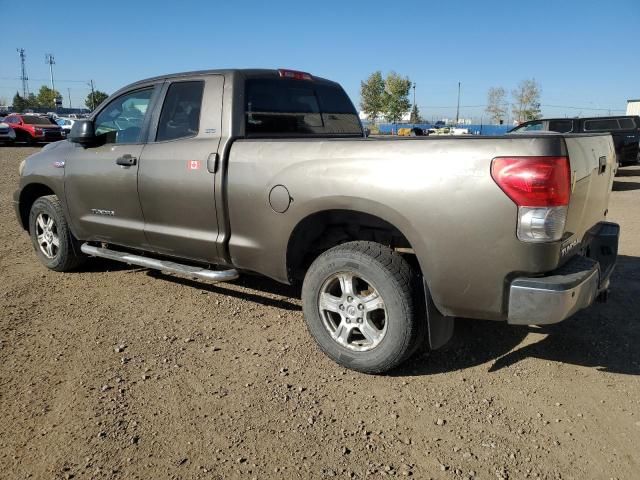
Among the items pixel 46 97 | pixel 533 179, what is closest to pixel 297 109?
pixel 533 179

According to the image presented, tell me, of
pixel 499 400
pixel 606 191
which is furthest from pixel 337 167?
pixel 606 191

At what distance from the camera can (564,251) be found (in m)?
2.78

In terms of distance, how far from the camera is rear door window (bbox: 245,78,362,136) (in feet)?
13.0

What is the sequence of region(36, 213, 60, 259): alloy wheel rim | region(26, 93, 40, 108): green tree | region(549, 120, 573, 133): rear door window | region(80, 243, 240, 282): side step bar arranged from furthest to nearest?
1. region(26, 93, 40, 108): green tree
2. region(549, 120, 573, 133): rear door window
3. region(36, 213, 60, 259): alloy wheel rim
4. region(80, 243, 240, 282): side step bar

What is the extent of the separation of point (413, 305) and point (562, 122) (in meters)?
12.6

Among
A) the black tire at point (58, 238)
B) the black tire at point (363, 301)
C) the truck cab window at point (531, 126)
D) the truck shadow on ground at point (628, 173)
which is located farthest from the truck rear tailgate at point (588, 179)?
the truck shadow on ground at point (628, 173)

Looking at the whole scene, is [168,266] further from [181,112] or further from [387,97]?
[387,97]

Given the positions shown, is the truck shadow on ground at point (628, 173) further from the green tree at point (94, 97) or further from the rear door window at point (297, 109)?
the green tree at point (94, 97)

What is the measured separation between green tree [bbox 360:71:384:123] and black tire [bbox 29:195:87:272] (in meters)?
73.9

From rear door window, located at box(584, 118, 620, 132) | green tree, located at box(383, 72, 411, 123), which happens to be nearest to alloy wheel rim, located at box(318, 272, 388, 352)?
rear door window, located at box(584, 118, 620, 132)

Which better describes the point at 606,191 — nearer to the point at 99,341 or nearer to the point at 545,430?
the point at 545,430

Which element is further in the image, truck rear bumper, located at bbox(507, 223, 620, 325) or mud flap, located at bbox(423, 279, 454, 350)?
mud flap, located at bbox(423, 279, 454, 350)

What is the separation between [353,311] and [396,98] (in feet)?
247

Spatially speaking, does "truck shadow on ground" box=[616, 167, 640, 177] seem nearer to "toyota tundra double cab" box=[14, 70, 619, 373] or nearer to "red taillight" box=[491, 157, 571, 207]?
"toyota tundra double cab" box=[14, 70, 619, 373]
